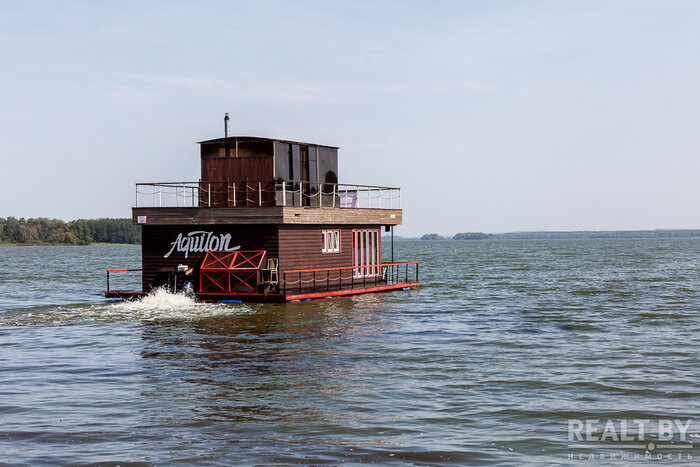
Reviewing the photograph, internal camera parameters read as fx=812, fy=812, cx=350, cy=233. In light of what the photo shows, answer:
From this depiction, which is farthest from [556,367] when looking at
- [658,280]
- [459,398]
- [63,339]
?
[658,280]

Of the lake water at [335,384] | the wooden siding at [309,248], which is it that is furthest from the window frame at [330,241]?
the lake water at [335,384]

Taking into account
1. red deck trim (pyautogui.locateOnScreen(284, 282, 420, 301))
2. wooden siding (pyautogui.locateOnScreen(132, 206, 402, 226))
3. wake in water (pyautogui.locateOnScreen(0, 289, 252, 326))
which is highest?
wooden siding (pyautogui.locateOnScreen(132, 206, 402, 226))

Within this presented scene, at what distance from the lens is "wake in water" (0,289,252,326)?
3045 cm

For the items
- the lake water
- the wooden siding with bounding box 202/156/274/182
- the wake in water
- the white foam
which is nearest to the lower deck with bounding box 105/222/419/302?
the white foam

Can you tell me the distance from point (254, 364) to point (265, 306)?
41.7 ft

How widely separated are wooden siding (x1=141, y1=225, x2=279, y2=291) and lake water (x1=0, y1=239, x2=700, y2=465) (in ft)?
5.02

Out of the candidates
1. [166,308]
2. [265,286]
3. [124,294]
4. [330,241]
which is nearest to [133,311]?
[166,308]

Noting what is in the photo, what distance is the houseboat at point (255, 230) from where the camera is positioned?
108 feet

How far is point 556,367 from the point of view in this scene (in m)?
20.2

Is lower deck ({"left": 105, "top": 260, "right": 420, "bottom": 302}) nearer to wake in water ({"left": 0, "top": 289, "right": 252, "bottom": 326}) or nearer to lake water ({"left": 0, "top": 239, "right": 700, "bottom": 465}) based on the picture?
wake in water ({"left": 0, "top": 289, "right": 252, "bottom": 326})

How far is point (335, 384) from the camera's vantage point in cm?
1789

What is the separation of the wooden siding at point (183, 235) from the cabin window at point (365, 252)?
6.92 metres

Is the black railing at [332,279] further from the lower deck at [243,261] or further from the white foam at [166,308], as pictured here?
the white foam at [166,308]

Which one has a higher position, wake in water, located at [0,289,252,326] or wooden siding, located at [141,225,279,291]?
wooden siding, located at [141,225,279,291]
